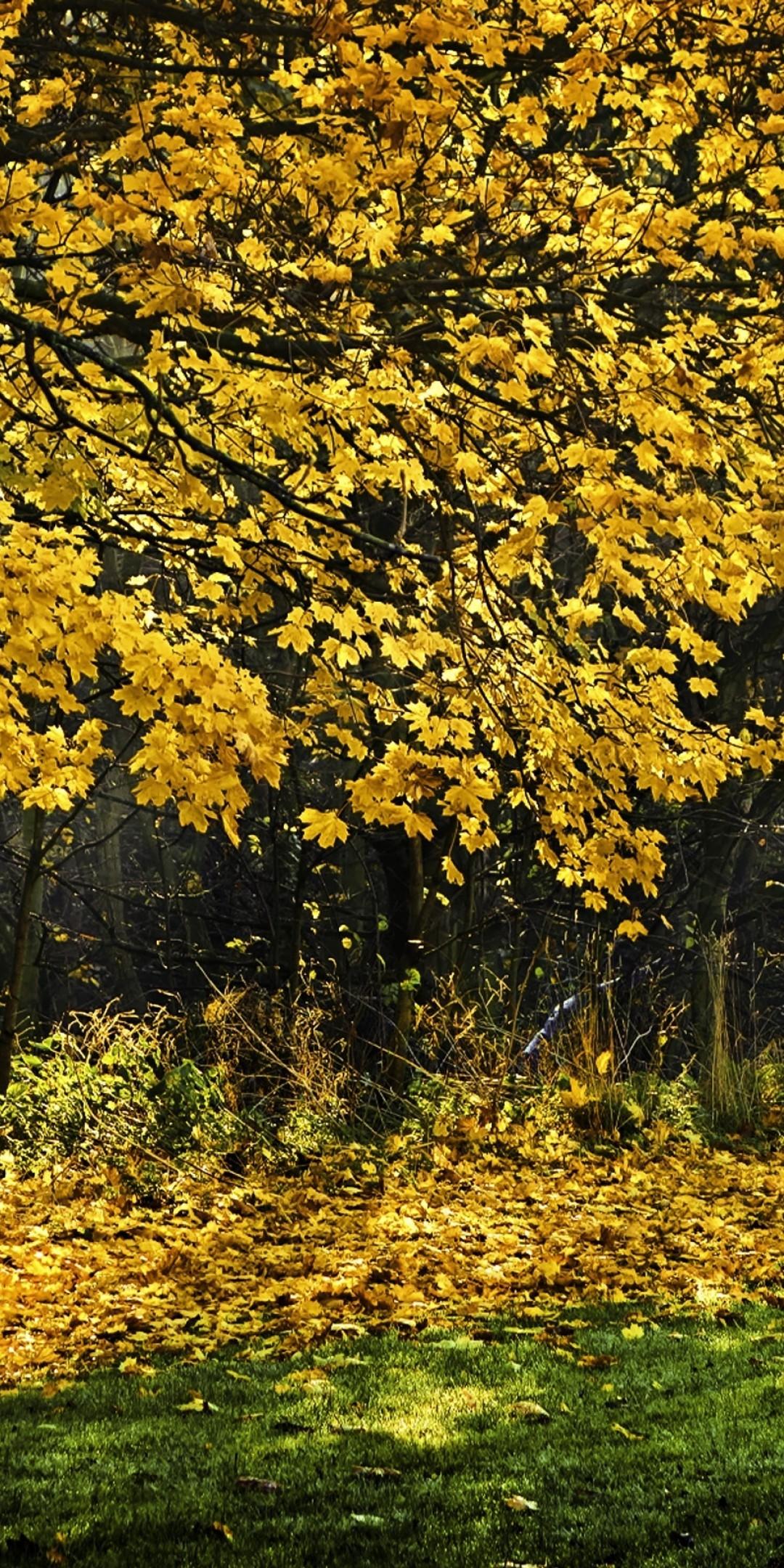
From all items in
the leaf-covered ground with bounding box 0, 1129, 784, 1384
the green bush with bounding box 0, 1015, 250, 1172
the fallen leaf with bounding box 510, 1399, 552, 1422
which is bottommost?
the fallen leaf with bounding box 510, 1399, 552, 1422

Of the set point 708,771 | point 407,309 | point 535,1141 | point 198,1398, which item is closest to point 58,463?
point 407,309

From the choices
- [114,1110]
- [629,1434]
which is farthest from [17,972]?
[629,1434]

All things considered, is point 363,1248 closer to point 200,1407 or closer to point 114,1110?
point 200,1407

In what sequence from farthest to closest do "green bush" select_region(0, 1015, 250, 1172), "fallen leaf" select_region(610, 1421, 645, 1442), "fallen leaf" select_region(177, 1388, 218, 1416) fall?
"green bush" select_region(0, 1015, 250, 1172), "fallen leaf" select_region(177, 1388, 218, 1416), "fallen leaf" select_region(610, 1421, 645, 1442)

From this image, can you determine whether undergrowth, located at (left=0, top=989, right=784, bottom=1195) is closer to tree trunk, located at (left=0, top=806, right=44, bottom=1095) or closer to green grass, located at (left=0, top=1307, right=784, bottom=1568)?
tree trunk, located at (left=0, top=806, right=44, bottom=1095)

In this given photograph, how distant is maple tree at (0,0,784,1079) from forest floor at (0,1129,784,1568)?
1.71 metres

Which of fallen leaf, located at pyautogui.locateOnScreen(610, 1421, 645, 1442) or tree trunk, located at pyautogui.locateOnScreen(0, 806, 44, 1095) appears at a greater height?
tree trunk, located at pyautogui.locateOnScreen(0, 806, 44, 1095)

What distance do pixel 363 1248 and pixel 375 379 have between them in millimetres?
3998

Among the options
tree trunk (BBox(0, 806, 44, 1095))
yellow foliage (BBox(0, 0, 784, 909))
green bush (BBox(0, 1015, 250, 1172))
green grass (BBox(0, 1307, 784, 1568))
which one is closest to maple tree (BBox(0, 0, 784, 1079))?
yellow foliage (BBox(0, 0, 784, 909))

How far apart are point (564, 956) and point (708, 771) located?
7.17 metres

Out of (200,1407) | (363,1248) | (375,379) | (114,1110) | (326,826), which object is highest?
(375,379)

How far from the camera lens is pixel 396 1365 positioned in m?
5.33

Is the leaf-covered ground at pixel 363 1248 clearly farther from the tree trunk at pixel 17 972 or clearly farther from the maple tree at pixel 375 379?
the maple tree at pixel 375 379

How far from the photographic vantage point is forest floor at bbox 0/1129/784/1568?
12.6 ft
